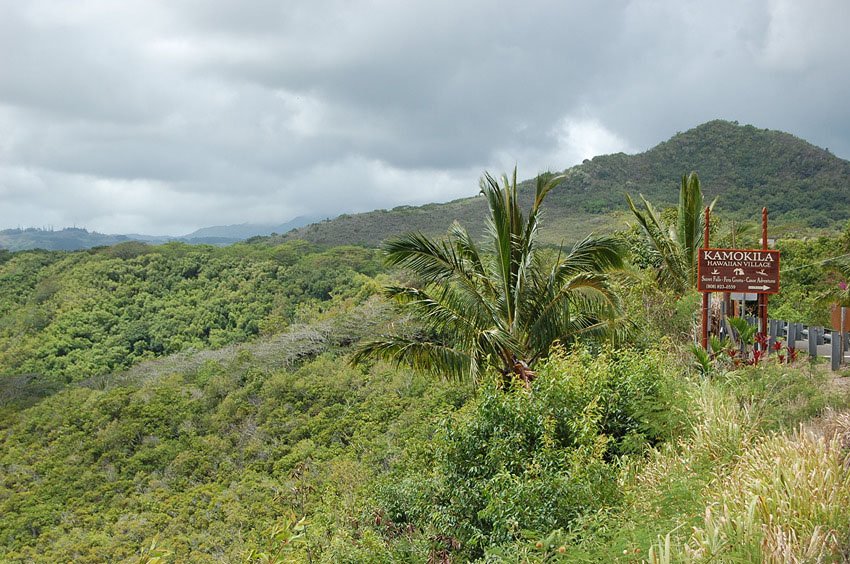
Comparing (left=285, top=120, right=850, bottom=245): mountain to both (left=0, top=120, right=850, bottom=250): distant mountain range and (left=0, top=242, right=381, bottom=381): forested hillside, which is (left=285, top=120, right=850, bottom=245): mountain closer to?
(left=0, top=120, right=850, bottom=250): distant mountain range

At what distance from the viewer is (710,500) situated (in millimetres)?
5473

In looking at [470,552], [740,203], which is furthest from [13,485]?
[740,203]

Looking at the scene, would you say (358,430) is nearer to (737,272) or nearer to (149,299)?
(737,272)

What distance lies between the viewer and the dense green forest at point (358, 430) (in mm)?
5674

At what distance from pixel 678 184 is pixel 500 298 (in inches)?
2997

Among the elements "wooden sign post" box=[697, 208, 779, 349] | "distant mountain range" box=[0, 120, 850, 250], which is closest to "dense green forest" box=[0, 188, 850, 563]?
"wooden sign post" box=[697, 208, 779, 349]

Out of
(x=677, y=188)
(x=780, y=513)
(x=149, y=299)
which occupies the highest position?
(x=677, y=188)

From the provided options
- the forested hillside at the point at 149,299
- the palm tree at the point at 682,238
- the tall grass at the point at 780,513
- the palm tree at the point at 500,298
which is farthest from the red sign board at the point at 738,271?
the forested hillside at the point at 149,299

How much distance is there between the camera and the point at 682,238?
19.1 m

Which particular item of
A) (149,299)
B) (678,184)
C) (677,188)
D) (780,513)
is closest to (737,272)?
(780,513)

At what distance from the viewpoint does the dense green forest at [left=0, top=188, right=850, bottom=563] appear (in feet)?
18.6

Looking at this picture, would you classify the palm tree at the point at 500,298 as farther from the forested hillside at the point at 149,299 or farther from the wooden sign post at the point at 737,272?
the forested hillside at the point at 149,299

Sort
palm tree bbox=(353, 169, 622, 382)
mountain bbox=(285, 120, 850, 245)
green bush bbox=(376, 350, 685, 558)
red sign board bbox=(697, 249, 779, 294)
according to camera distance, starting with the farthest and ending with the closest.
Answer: mountain bbox=(285, 120, 850, 245) → red sign board bbox=(697, 249, 779, 294) → palm tree bbox=(353, 169, 622, 382) → green bush bbox=(376, 350, 685, 558)

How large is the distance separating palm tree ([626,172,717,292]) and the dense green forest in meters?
0.72
